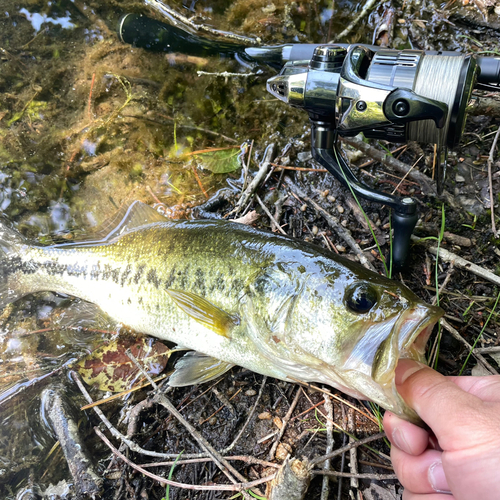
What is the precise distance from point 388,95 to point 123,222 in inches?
92.6

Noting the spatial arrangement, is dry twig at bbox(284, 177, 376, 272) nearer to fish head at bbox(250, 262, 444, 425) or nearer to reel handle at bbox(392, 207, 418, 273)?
reel handle at bbox(392, 207, 418, 273)

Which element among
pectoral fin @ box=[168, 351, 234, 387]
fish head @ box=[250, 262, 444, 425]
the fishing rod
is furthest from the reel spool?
pectoral fin @ box=[168, 351, 234, 387]

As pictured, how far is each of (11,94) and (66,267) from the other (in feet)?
6.52

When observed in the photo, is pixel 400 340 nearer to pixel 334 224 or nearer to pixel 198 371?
pixel 334 224

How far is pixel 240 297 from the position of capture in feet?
7.41

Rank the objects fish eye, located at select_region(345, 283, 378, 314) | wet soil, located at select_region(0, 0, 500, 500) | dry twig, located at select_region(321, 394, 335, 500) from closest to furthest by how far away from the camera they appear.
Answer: fish eye, located at select_region(345, 283, 378, 314) → dry twig, located at select_region(321, 394, 335, 500) → wet soil, located at select_region(0, 0, 500, 500)

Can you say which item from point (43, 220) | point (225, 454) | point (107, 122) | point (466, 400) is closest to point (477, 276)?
point (466, 400)

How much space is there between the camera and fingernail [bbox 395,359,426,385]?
69.6 inches

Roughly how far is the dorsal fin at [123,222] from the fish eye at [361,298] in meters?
1.63

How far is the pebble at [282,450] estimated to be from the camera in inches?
95.3

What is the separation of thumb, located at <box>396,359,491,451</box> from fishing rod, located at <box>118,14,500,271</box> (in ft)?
3.18

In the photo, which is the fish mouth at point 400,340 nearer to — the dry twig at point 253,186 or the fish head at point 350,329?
the fish head at point 350,329

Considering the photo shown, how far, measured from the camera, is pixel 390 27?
11.0 ft

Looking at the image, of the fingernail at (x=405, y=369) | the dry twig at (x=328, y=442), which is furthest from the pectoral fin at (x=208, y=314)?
the fingernail at (x=405, y=369)
